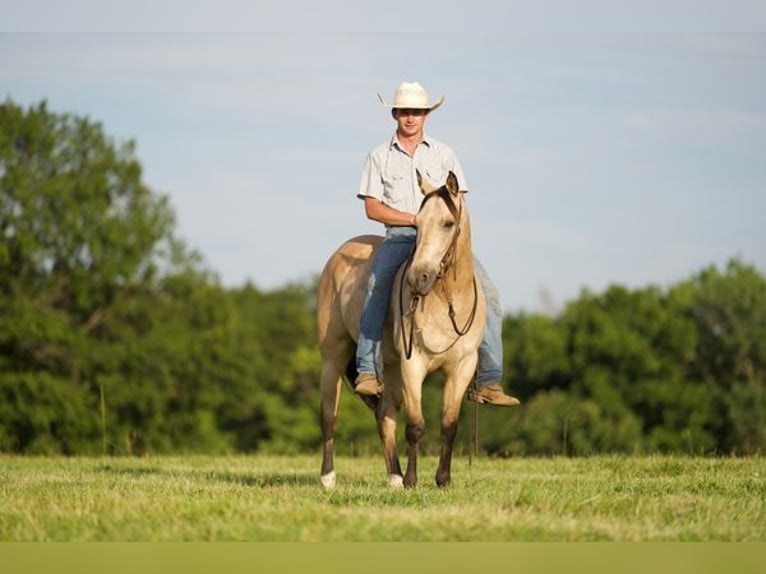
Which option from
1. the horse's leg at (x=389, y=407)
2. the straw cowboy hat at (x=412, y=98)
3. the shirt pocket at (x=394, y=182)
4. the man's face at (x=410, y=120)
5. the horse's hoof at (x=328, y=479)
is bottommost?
the horse's hoof at (x=328, y=479)

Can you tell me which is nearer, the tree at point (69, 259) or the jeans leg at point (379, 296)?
the jeans leg at point (379, 296)

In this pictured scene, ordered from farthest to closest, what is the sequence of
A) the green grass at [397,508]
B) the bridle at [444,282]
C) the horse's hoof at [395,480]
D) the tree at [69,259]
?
the tree at [69,259] → the horse's hoof at [395,480] → the bridle at [444,282] → the green grass at [397,508]

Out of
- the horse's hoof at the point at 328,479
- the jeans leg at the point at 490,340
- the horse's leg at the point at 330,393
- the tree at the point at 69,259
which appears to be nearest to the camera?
the jeans leg at the point at 490,340

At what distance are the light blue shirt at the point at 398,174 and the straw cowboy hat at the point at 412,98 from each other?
1.17 ft

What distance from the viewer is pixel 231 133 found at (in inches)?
2719

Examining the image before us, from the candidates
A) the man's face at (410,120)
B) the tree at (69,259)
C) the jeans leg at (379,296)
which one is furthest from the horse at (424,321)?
the tree at (69,259)

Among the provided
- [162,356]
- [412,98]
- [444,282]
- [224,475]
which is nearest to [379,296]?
[444,282]

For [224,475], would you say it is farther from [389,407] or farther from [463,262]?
[463,262]

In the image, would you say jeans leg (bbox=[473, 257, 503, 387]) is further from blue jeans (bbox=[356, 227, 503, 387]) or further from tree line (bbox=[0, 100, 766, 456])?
tree line (bbox=[0, 100, 766, 456])

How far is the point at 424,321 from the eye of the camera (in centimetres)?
1096

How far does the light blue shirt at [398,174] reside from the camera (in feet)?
37.7

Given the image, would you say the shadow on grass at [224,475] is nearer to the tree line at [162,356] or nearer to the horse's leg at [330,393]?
the horse's leg at [330,393]

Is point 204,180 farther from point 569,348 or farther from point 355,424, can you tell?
point 569,348

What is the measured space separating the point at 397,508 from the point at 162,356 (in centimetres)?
4473
